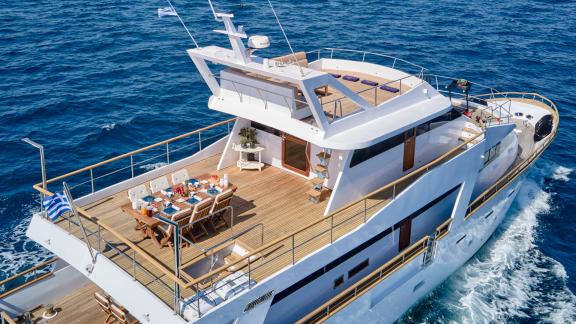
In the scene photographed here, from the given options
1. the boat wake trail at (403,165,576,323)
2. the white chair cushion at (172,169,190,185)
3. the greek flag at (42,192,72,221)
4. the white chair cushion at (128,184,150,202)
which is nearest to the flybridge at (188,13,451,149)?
the white chair cushion at (172,169,190,185)

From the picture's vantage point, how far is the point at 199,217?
1460cm

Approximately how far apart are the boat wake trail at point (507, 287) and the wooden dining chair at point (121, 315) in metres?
9.07

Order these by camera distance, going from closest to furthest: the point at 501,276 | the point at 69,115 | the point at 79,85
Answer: the point at 501,276 → the point at 69,115 → the point at 79,85

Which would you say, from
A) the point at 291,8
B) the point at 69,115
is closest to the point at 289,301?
the point at 69,115

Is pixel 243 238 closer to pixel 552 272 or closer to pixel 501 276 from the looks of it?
pixel 501 276

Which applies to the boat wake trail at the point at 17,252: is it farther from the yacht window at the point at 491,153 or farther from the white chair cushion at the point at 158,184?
the yacht window at the point at 491,153

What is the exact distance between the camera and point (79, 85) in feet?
113

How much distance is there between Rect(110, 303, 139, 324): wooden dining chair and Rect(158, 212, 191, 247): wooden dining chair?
189cm

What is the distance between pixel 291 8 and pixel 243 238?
38833 millimetres

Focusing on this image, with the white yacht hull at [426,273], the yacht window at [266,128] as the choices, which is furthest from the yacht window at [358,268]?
the yacht window at [266,128]

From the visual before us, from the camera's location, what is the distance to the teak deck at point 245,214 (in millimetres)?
14078

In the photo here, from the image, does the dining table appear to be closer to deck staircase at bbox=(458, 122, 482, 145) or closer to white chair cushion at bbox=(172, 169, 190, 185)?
white chair cushion at bbox=(172, 169, 190, 185)

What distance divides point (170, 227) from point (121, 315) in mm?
2501

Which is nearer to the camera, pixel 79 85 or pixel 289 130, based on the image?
pixel 289 130
